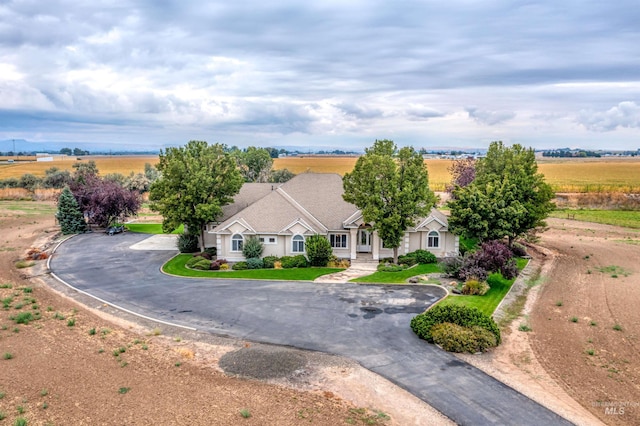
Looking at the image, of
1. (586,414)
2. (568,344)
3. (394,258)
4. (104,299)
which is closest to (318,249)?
(394,258)

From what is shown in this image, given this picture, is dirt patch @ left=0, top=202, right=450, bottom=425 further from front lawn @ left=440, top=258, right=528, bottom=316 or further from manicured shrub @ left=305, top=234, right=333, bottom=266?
manicured shrub @ left=305, top=234, right=333, bottom=266

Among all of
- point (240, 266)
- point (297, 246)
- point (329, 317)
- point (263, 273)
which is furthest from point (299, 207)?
point (329, 317)

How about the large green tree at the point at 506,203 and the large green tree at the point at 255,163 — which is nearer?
the large green tree at the point at 506,203

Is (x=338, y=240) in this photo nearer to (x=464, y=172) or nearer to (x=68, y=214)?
(x=68, y=214)

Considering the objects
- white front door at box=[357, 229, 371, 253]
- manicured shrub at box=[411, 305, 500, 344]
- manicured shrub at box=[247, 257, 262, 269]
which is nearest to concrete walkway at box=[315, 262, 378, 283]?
white front door at box=[357, 229, 371, 253]

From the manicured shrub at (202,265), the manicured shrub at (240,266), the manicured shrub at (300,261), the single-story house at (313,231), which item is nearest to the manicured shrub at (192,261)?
the manicured shrub at (202,265)

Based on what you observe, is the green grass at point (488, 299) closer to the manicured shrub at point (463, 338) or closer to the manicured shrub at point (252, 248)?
the manicured shrub at point (463, 338)
